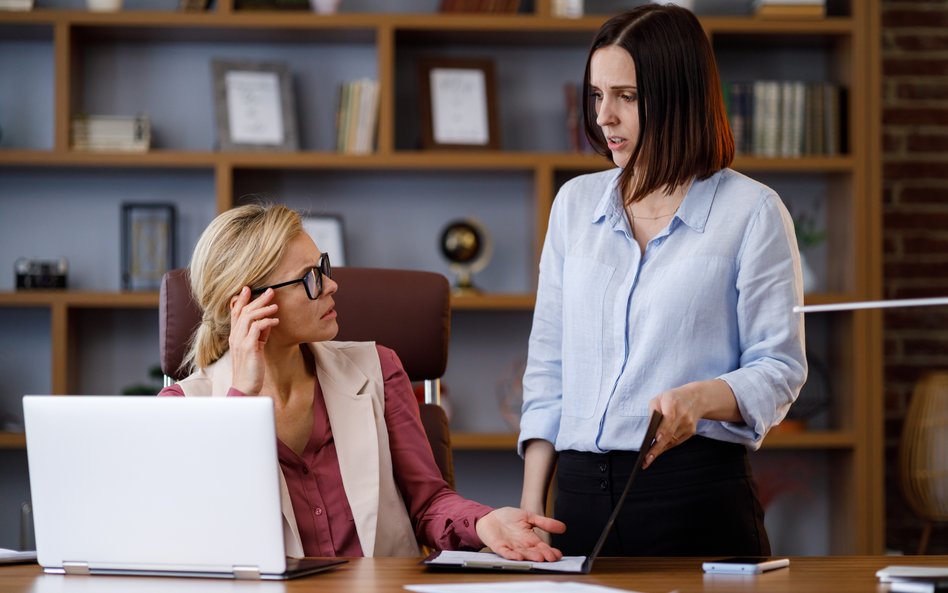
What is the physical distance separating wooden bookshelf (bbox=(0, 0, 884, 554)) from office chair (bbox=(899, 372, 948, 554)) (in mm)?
101

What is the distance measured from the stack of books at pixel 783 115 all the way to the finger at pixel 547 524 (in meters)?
2.27

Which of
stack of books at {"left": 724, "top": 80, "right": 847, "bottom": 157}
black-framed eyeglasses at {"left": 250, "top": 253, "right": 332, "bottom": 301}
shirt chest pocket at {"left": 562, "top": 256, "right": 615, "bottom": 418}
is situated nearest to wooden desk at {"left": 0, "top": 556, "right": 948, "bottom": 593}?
shirt chest pocket at {"left": 562, "top": 256, "right": 615, "bottom": 418}

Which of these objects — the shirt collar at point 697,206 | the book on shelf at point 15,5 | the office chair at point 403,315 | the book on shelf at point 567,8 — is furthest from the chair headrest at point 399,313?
→ the book on shelf at point 15,5

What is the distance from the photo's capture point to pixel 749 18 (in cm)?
353

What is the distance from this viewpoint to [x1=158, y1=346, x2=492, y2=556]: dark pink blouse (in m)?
1.78

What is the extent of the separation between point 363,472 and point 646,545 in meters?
0.47

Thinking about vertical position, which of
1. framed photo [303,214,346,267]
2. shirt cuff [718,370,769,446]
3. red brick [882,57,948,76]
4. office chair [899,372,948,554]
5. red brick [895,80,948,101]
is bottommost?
office chair [899,372,948,554]

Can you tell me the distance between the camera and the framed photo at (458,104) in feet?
11.7

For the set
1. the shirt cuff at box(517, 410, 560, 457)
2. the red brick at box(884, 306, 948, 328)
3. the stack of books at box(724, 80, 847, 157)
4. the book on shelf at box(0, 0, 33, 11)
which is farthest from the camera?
the red brick at box(884, 306, 948, 328)

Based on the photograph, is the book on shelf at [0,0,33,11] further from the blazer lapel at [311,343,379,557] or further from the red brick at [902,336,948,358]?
the red brick at [902,336,948,358]

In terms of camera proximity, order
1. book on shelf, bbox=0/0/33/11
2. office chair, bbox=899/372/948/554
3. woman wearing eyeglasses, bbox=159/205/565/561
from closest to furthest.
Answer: woman wearing eyeglasses, bbox=159/205/565/561 < office chair, bbox=899/372/948/554 < book on shelf, bbox=0/0/33/11

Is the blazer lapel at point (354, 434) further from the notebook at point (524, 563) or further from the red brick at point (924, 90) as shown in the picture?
the red brick at point (924, 90)

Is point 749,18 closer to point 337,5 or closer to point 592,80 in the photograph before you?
point 337,5

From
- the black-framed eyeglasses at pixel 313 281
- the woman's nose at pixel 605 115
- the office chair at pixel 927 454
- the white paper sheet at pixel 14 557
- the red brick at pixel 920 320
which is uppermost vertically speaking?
→ the woman's nose at pixel 605 115
